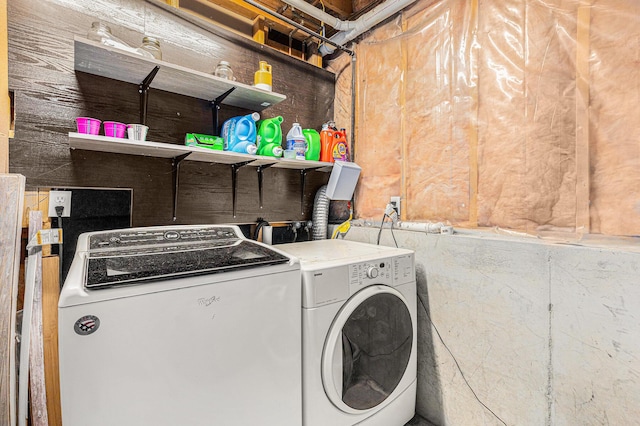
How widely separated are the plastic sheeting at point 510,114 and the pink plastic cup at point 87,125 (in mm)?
1655

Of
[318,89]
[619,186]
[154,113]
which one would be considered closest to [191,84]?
[154,113]

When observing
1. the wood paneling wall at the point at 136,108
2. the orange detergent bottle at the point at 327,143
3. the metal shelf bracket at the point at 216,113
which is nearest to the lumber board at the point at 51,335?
the wood paneling wall at the point at 136,108

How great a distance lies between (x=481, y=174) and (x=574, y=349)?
0.88m

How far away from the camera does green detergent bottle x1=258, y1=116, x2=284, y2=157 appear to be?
6.10 ft

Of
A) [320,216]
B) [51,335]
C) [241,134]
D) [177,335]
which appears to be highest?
[241,134]

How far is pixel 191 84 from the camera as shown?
5.47ft

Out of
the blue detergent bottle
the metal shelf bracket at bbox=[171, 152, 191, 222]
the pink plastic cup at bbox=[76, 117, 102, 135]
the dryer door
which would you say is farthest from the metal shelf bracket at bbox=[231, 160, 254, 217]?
the dryer door

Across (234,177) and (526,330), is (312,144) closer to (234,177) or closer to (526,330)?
(234,177)

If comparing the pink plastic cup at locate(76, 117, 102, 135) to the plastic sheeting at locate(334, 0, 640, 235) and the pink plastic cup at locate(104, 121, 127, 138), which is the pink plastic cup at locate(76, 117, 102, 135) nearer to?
the pink plastic cup at locate(104, 121, 127, 138)

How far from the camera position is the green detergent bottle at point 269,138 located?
1859 millimetres

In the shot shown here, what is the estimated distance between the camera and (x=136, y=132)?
4.77 ft

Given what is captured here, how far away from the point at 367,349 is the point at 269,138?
134cm

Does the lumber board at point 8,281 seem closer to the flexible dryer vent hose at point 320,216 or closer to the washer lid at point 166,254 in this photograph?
the washer lid at point 166,254

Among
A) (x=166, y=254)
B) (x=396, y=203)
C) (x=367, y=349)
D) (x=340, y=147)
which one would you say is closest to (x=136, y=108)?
(x=166, y=254)
